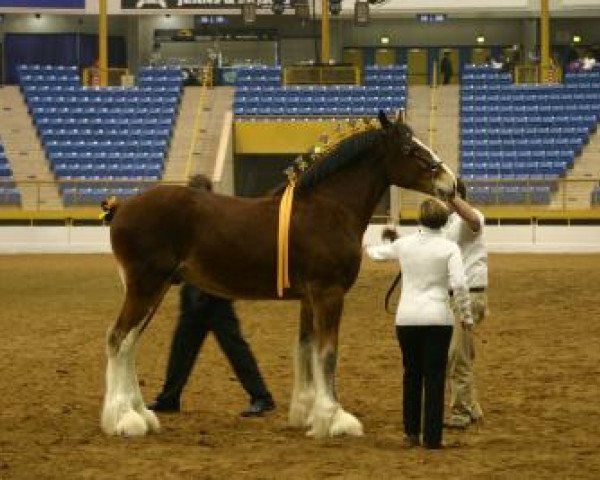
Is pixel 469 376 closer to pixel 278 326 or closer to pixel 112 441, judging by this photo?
pixel 112 441

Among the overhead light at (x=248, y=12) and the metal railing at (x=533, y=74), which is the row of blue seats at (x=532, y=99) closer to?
the metal railing at (x=533, y=74)

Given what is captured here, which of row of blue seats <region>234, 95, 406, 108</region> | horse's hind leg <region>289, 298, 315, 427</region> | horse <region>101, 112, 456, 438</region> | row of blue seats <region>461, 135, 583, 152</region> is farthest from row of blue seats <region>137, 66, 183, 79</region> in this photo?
horse's hind leg <region>289, 298, 315, 427</region>

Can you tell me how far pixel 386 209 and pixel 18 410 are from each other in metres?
24.4

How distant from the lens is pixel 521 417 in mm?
11688

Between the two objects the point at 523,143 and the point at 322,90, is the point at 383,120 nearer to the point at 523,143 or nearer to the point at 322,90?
the point at 523,143

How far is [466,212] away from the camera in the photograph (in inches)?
432

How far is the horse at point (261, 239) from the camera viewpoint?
1103cm

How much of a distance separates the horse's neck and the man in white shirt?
59 cm

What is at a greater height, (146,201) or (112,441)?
(146,201)

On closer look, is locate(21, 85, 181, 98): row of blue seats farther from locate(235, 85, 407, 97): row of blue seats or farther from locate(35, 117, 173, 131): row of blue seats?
locate(235, 85, 407, 97): row of blue seats

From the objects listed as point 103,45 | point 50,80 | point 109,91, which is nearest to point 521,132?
point 109,91

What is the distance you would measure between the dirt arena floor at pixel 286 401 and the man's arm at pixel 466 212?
1.50m

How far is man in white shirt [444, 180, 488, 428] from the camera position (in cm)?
1128

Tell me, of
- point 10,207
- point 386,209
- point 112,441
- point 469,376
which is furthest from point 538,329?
point 10,207
